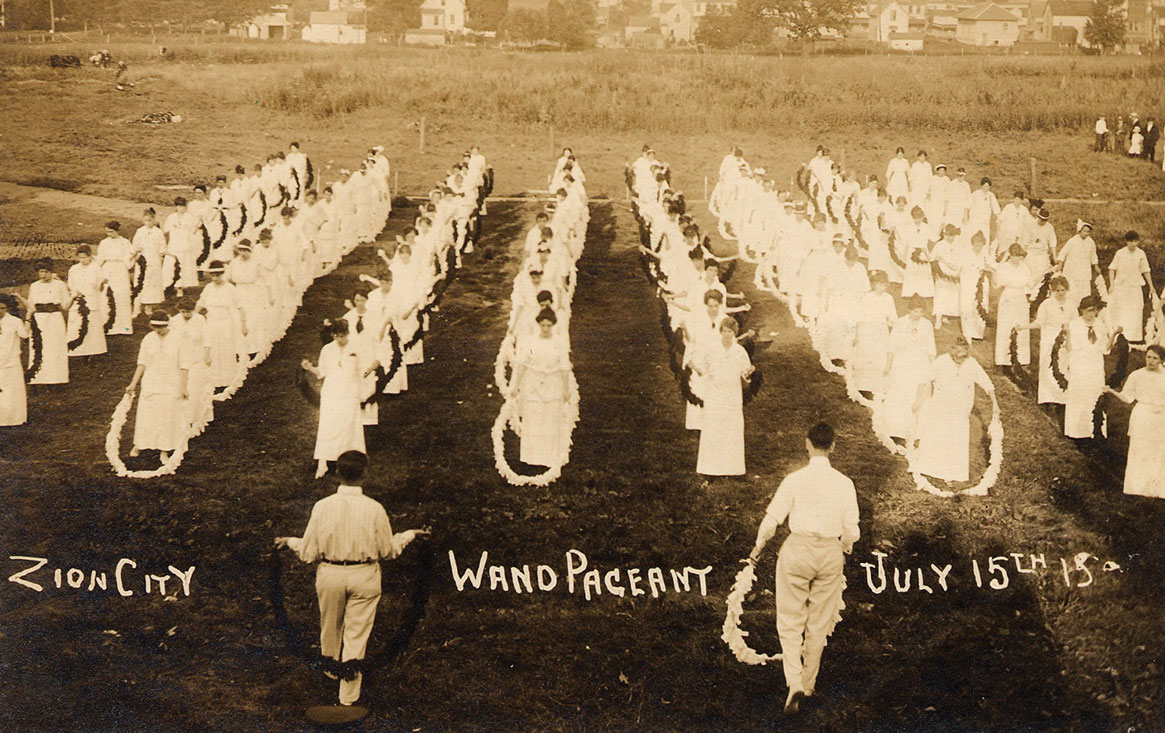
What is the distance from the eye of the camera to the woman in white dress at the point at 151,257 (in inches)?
589

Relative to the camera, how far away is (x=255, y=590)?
7621 millimetres

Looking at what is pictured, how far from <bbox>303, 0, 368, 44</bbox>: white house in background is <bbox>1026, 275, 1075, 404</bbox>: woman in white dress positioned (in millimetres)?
44624

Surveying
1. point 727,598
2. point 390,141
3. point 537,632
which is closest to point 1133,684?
point 727,598

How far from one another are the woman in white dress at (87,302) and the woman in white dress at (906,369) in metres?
9.61

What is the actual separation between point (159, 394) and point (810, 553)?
6.83m

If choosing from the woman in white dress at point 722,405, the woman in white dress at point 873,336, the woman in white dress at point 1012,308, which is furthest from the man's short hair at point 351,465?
the woman in white dress at point 1012,308

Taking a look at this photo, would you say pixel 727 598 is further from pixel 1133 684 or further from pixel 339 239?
pixel 339 239

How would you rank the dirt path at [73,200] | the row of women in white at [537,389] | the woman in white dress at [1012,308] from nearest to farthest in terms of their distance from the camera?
the row of women in white at [537,389] → the woman in white dress at [1012,308] → the dirt path at [73,200]

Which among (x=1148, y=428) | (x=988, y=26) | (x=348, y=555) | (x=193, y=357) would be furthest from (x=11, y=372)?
(x=988, y=26)

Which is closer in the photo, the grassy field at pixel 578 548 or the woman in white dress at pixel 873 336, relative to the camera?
the grassy field at pixel 578 548

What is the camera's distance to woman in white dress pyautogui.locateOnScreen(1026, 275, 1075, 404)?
11.6 metres

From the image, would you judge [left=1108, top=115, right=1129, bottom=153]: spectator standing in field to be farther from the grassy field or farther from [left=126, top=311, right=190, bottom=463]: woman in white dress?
[left=126, top=311, right=190, bottom=463]: woman in white dress

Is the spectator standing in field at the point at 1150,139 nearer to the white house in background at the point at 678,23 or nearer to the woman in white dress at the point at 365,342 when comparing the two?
the woman in white dress at the point at 365,342

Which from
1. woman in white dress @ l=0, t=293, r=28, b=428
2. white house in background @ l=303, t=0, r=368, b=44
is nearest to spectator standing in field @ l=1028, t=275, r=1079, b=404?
woman in white dress @ l=0, t=293, r=28, b=428
